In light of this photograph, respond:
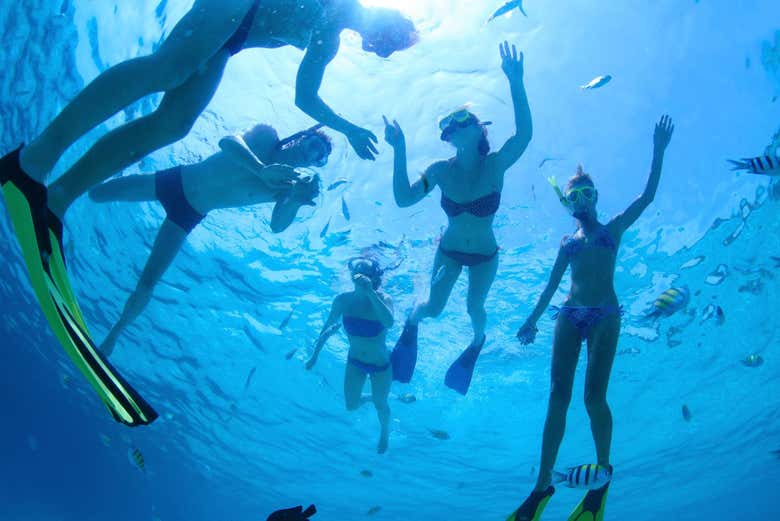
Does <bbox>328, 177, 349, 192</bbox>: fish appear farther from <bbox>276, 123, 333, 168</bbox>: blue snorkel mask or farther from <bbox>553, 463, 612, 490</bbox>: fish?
<bbox>553, 463, 612, 490</bbox>: fish

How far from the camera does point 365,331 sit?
9484 mm

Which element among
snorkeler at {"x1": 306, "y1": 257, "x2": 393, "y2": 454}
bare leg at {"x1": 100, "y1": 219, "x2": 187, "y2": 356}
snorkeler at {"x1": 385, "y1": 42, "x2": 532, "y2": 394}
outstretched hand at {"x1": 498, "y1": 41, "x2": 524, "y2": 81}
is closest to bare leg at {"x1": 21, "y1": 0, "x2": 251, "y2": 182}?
snorkeler at {"x1": 385, "y1": 42, "x2": 532, "y2": 394}

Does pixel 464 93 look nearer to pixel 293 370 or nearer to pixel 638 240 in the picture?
pixel 638 240

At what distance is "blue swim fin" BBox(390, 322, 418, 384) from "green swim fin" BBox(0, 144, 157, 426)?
22.3 ft

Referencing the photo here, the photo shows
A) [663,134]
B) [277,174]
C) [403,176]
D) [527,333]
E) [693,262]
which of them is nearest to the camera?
[277,174]

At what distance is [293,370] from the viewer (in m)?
19.6

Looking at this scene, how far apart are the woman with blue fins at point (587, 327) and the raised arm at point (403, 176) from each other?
2.13 metres

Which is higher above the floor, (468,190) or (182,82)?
(468,190)

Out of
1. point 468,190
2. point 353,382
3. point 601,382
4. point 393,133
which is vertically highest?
point 468,190

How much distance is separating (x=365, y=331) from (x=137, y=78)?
733cm

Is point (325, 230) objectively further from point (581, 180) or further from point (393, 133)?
point (581, 180)

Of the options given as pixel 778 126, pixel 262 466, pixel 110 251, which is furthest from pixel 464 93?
pixel 262 466

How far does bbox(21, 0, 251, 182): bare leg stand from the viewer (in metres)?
2.51


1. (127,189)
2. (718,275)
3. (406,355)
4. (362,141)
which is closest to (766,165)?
(362,141)
